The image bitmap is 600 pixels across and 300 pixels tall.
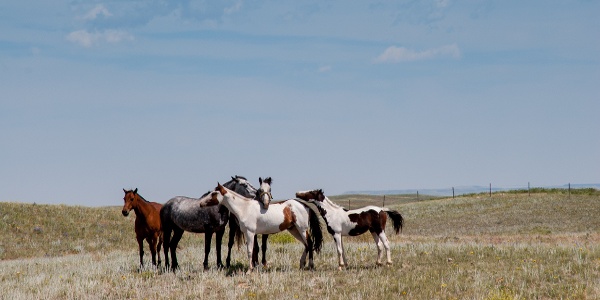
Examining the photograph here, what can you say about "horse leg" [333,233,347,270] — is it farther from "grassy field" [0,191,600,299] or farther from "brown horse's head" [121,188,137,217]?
"brown horse's head" [121,188,137,217]

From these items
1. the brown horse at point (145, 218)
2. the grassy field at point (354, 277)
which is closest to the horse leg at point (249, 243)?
the grassy field at point (354, 277)

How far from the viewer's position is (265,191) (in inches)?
537

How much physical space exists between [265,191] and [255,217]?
660 millimetres

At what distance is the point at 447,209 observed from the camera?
184ft

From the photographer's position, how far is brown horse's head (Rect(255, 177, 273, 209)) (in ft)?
44.4

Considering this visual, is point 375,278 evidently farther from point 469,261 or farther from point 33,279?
point 33,279

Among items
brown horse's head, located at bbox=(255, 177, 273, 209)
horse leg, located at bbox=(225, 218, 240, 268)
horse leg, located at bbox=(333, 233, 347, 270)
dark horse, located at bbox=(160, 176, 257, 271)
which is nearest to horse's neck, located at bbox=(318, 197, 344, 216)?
horse leg, located at bbox=(333, 233, 347, 270)

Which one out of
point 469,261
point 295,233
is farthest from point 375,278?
point 469,261

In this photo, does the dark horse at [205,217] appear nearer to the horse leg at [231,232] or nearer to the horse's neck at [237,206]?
the horse leg at [231,232]

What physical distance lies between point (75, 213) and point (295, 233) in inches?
1146

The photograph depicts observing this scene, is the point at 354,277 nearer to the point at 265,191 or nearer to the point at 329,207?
the point at 329,207

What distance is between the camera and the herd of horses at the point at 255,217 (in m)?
13.8

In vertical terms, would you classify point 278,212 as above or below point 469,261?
above

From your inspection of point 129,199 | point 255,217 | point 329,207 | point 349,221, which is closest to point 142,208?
point 129,199
